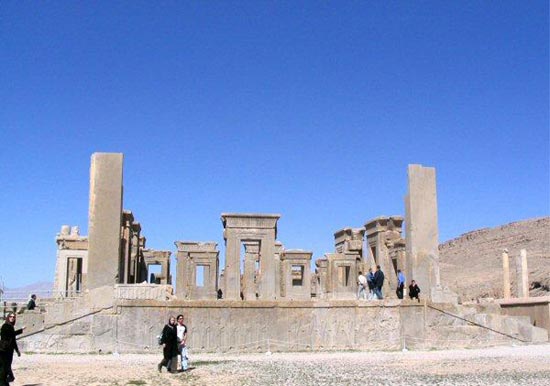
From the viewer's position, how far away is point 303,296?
33.3 meters

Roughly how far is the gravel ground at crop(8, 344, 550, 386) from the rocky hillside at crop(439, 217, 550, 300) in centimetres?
2847

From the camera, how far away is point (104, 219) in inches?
743

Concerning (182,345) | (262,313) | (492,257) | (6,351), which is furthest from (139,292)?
(492,257)

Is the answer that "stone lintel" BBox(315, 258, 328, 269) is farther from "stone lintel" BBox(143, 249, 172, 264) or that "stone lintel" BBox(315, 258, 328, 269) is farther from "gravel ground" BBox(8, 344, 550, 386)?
"gravel ground" BBox(8, 344, 550, 386)

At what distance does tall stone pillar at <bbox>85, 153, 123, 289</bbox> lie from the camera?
18578 mm

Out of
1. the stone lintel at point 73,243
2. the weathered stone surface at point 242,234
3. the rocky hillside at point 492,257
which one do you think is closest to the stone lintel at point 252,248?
the weathered stone surface at point 242,234

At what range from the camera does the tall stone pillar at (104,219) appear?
18578 mm

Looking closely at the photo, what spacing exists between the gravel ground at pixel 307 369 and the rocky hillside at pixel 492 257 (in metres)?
28.5

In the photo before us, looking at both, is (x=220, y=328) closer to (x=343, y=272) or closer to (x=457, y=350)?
(x=457, y=350)

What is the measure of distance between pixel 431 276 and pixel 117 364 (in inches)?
411

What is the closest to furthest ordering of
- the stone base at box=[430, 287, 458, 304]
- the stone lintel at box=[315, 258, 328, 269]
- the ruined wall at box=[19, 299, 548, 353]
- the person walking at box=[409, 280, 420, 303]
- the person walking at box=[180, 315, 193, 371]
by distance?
1. the person walking at box=[180, 315, 193, 371]
2. the ruined wall at box=[19, 299, 548, 353]
3. the person walking at box=[409, 280, 420, 303]
4. the stone base at box=[430, 287, 458, 304]
5. the stone lintel at box=[315, 258, 328, 269]

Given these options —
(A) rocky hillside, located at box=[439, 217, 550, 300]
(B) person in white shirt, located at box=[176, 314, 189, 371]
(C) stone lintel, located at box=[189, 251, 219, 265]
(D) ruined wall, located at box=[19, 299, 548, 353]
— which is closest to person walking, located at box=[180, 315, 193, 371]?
(B) person in white shirt, located at box=[176, 314, 189, 371]

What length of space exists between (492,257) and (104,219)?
60562 millimetres

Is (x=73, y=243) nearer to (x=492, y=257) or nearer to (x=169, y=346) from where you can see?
(x=169, y=346)
